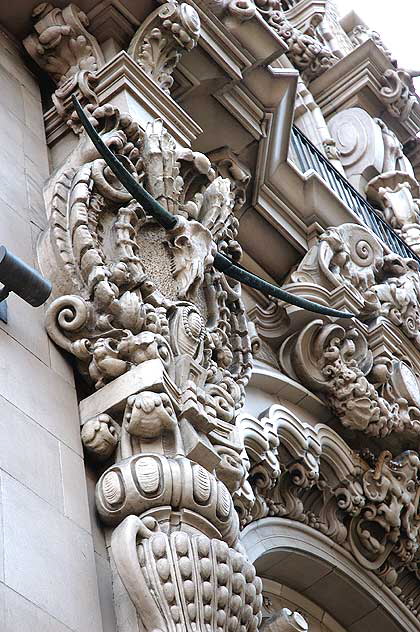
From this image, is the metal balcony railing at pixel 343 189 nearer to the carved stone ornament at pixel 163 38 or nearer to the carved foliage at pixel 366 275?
the carved foliage at pixel 366 275

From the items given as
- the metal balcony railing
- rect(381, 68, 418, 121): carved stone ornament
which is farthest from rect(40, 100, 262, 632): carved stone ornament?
rect(381, 68, 418, 121): carved stone ornament

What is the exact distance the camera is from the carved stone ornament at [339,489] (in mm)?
8195

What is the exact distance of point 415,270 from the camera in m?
11.1

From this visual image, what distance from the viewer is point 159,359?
6102 millimetres

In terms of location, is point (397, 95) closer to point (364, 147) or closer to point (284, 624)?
point (364, 147)

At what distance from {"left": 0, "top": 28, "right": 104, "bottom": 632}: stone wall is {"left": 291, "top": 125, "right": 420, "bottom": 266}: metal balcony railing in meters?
5.12

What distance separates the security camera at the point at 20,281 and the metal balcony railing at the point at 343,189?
6.02m

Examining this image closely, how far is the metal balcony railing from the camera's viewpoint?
459 inches

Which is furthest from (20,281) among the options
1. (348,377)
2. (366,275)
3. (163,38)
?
(366,275)

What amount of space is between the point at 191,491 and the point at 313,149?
22.9 ft

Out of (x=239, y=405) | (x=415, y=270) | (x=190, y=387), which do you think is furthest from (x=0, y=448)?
(x=415, y=270)

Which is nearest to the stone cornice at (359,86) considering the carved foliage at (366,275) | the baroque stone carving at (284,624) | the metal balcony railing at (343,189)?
the metal balcony railing at (343,189)

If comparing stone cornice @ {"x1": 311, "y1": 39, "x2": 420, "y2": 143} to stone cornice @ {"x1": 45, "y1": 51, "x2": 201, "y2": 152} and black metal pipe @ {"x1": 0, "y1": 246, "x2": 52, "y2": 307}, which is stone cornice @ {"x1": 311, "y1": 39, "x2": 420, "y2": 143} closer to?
stone cornice @ {"x1": 45, "y1": 51, "x2": 201, "y2": 152}

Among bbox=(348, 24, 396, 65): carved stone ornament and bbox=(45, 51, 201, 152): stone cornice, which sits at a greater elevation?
bbox=(45, 51, 201, 152): stone cornice
